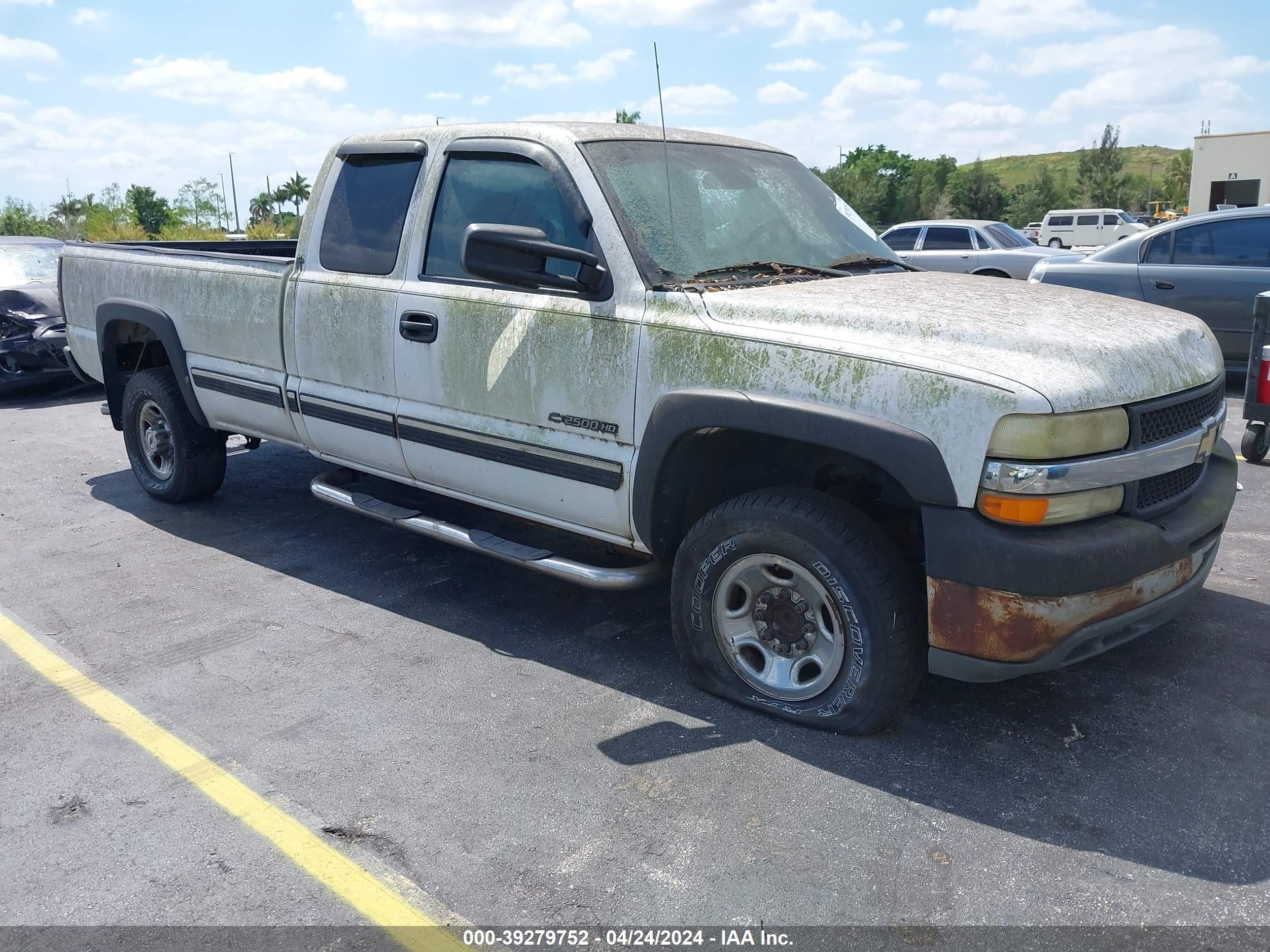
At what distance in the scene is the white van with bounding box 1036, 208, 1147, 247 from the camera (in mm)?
40375

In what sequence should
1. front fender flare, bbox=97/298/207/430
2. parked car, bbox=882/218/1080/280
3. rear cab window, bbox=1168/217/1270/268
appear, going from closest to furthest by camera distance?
front fender flare, bbox=97/298/207/430 → rear cab window, bbox=1168/217/1270/268 → parked car, bbox=882/218/1080/280

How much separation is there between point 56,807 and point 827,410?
2.61 meters

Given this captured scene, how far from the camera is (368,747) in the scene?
11.5 ft

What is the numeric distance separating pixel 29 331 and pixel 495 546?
27.1ft

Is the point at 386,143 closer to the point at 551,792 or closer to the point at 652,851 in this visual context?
the point at 551,792

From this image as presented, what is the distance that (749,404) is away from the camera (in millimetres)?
3342

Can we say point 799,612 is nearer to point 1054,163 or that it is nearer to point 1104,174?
point 1104,174

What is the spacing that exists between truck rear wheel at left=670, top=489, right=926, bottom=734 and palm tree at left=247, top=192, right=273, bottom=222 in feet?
228

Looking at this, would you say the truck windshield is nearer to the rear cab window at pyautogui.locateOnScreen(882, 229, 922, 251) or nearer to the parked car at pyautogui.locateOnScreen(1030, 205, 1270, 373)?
the parked car at pyautogui.locateOnScreen(1030, 205, 1270, 373)

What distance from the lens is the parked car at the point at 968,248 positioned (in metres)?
16.4

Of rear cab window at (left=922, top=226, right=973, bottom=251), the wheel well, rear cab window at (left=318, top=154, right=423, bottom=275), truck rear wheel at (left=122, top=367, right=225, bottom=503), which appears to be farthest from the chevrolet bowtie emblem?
rear cab window at (left=922, top=226, right=973, bottom=251)

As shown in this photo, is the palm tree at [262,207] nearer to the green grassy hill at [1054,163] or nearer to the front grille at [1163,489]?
the front grille at [1163,489]

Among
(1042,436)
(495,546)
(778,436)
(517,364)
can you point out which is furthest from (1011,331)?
(495,546)

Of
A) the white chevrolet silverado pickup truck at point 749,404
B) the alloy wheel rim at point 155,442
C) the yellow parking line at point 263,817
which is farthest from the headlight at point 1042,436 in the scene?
the alloy wheel rim at point 155,442
